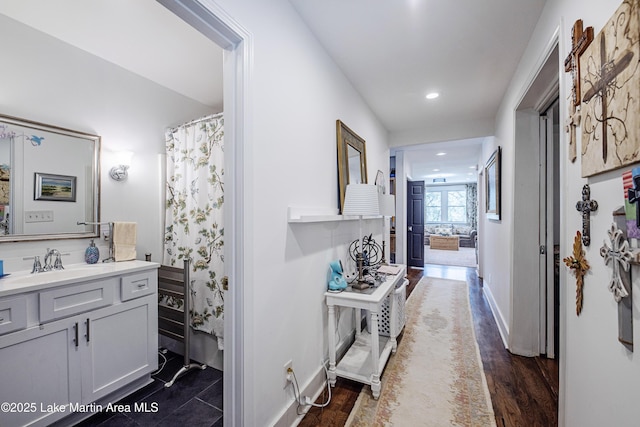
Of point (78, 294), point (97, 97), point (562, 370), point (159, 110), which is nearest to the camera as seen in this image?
point (562, 370)

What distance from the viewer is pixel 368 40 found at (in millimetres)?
1905

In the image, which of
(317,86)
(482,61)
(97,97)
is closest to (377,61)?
(317,86)

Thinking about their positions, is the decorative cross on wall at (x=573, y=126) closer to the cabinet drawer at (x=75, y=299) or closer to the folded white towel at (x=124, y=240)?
the cabinet drawer at (x=75, y=299)

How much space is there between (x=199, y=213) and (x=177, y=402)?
55.3 inches

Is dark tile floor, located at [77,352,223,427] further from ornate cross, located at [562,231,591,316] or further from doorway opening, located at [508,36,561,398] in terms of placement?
doorway opening, located at [508,36,561,398]

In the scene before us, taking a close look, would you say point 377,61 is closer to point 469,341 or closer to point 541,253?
point 541,253

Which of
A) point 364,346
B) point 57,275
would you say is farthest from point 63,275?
point 364,346

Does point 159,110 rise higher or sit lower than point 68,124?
higher

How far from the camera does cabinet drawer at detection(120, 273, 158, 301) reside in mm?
1834

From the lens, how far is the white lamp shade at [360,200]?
6.23ft

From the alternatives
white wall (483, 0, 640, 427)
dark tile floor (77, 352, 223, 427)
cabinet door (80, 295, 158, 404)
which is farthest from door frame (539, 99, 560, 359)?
cabinet door (80, 295, 158, 404)

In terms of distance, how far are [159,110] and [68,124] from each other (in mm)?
742

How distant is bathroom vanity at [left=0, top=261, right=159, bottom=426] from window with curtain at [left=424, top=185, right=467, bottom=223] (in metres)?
11.4

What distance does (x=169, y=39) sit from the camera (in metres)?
1.88
